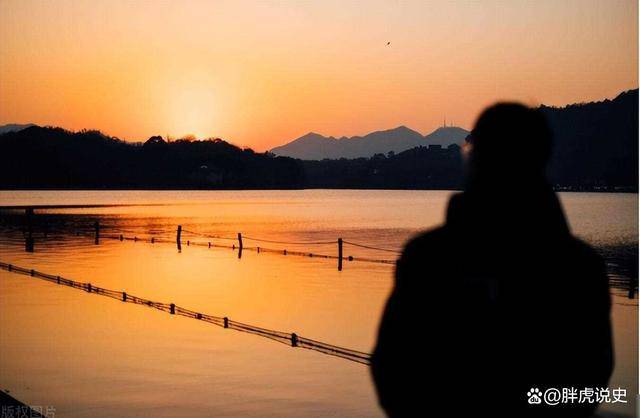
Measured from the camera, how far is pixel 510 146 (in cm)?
229

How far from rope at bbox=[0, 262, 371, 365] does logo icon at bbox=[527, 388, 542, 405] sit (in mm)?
11104

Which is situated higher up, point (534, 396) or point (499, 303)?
point (499, 303)

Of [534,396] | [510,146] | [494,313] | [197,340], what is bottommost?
[197,340]

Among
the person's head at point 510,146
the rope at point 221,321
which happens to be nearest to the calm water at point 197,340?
the rope at point 221,321

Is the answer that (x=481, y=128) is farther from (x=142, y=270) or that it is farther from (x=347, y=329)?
(x=142, y=270)

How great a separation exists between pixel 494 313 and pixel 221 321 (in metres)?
21.0

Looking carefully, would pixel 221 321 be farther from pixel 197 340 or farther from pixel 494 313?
pixel 494 313

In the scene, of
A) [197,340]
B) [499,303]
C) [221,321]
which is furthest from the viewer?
[221,321]

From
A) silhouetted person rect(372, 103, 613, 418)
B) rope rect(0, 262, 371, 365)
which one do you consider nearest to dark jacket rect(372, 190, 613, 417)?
silhouetted person rect(372, 103, 613, 418)

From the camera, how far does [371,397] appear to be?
1535 centimetres

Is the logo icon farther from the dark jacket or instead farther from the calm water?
the calm water

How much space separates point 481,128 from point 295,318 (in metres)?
23.1

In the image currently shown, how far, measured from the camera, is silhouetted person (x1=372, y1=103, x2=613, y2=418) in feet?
7.38

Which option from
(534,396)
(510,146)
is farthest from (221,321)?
(510,146)
